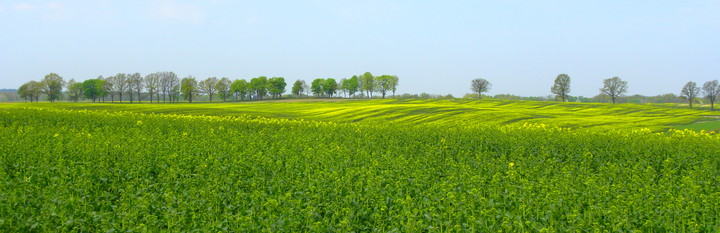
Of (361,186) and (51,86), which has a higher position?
(51,86)

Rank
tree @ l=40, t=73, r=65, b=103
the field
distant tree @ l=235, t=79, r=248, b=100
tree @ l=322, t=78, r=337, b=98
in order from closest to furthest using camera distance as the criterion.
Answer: the field → tree @ l=40, t=73, r=65, b=103 → distant tree @ l=235, t=79, r=248, b=100 → tree @ l=322, t=78, r=337, b=98

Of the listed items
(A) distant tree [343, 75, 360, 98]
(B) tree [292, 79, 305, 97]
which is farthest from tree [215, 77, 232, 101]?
(A) distant tree [343, 75, 360, 98]

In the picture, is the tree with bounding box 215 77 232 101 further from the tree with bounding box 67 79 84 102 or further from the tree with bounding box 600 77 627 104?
the tree with bounding box 600 77 627 104

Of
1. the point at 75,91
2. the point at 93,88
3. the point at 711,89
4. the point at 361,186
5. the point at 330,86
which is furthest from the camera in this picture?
the point at 330,86

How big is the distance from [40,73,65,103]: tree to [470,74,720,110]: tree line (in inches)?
3973

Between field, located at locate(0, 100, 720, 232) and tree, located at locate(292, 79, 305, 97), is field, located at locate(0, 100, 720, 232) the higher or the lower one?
the lower one

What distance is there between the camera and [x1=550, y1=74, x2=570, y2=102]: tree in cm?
11675

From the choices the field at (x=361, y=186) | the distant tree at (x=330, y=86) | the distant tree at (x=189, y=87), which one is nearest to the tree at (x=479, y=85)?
the distant tree at (x=330, y=86)

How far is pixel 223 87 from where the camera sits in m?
119

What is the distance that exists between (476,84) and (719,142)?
11424cm

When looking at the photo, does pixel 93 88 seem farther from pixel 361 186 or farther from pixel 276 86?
pixel 361 186

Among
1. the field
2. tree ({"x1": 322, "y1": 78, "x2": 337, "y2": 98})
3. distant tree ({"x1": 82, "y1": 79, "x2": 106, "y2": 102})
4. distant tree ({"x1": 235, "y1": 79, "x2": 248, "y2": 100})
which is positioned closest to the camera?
the field

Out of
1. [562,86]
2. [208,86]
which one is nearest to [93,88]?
[208,86]

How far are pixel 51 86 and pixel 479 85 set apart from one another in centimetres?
10315
